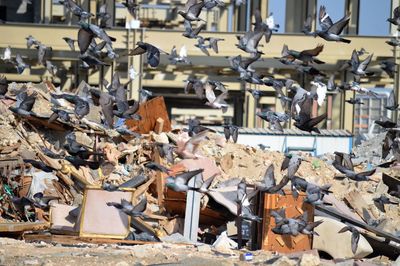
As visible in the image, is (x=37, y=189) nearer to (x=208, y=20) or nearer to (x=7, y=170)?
(x=7, y=170)

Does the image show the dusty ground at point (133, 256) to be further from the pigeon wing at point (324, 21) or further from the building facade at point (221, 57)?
the building facade at point (221, 57)

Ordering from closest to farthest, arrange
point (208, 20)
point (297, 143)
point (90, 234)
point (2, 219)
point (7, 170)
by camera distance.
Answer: point (90, 234) < point (2, 219) < point (7, 170) < point (297, 143) < point (208, 20)

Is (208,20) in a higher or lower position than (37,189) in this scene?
higher

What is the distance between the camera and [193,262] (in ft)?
43.6

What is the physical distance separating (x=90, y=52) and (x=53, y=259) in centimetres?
587

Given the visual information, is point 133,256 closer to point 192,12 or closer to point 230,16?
point 192,12

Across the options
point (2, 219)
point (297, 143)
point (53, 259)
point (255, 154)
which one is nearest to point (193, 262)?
point (53, 259)

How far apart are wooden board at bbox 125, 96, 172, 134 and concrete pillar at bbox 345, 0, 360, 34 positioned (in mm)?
11322

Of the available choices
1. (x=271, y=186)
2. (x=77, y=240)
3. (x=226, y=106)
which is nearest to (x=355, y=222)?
(x=271, y=186)

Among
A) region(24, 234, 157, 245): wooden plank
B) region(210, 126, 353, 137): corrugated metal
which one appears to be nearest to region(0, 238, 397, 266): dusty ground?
region(24, 234, 157, 245): wooden plank

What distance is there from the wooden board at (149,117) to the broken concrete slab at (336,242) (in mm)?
8536

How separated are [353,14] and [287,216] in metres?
19.6

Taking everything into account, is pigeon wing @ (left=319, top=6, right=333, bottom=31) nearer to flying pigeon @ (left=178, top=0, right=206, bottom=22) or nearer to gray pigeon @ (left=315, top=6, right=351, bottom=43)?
gray pigeon @ (left=315, top=6, right=351, bottom=43)

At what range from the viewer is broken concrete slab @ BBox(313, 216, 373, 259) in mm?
15781
